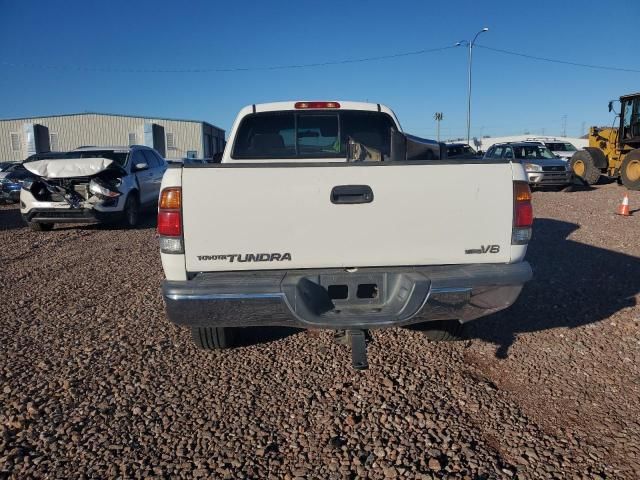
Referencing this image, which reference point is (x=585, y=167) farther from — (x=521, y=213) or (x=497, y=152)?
(x=521, y=213)

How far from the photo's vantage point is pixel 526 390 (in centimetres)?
305

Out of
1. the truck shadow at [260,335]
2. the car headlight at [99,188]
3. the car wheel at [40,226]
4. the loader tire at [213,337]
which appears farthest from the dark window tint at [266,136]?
the car wheel at [40,226]

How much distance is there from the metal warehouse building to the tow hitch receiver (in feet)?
142

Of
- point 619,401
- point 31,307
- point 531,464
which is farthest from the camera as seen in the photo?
point 31,307

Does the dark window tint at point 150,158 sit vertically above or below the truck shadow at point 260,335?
above

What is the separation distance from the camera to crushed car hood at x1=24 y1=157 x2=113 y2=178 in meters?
8.72

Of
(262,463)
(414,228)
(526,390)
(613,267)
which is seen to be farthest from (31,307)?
(613,267)

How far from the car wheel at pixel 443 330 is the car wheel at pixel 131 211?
296 inches

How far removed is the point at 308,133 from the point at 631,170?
15016 millimetres

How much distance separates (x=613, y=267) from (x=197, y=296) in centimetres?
561

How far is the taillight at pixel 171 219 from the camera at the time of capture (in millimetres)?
2686

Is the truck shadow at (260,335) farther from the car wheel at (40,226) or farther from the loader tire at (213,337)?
the car wheel at (40,226)

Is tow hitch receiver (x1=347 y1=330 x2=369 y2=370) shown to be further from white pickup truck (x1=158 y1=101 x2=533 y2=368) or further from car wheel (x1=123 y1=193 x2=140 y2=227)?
car wheel (x1=123 y1=193 x2=140 y2=227)

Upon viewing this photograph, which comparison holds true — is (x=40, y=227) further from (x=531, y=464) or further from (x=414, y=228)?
(x=531, y=464)
